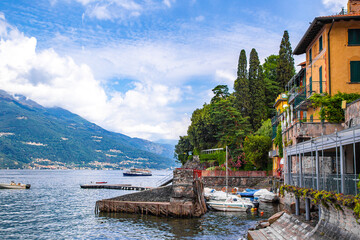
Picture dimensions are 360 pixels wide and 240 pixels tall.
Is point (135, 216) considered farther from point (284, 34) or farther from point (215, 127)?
point (284, 34)

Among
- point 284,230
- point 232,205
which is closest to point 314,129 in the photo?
point 284,230

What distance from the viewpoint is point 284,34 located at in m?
78.0

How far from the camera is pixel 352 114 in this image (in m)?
27.0

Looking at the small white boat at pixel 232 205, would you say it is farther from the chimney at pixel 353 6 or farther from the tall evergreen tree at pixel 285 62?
the tall evergreen tree at pixel 285 62

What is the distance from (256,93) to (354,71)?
1805 inches

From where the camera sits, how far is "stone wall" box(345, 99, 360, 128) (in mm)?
25562

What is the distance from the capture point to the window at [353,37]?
30.8m

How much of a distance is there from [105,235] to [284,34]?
63822 millimetres

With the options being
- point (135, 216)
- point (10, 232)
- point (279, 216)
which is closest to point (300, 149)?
point (279, 216)

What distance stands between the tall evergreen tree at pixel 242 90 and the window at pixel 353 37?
46.1m

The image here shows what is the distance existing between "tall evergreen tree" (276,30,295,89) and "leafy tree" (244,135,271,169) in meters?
19.1

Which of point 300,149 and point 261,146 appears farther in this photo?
point 261,146

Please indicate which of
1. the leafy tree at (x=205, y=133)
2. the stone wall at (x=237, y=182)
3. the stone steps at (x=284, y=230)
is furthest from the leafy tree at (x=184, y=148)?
the stone steps at (x=284, y=230)

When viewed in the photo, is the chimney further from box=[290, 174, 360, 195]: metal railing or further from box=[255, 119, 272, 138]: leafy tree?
box=[255, 119, 272, 138]: leafy tree
